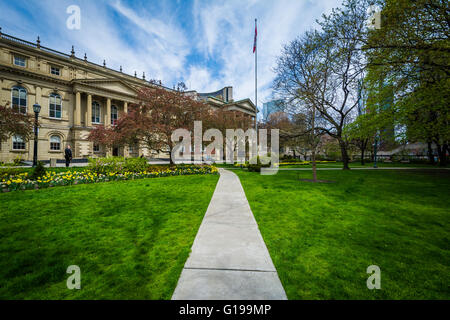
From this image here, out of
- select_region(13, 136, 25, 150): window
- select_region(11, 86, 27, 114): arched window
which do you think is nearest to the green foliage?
select_region(13, 136, 25, 150): window

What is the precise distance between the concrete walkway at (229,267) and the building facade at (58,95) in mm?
24812

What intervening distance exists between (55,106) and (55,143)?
6.56 metres

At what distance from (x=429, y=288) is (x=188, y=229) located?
399cm

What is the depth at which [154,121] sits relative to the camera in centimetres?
1423

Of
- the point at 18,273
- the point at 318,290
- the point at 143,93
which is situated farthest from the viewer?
the point at 143,93

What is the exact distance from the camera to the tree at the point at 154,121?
13602mm

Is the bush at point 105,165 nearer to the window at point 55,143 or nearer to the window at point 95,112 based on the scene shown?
the window at point 55,143

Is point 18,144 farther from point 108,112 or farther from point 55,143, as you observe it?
point 108,112

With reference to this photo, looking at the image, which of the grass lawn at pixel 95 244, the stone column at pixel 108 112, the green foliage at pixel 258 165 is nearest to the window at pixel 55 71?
the stone column at pixel 108 112

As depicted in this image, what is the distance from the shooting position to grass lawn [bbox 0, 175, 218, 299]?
2312mm

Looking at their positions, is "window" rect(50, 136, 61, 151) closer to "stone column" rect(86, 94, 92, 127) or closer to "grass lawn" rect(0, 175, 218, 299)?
"stone column" rect(86, 94, 92, 127)

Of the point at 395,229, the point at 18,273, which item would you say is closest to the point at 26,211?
the point at 18,273
